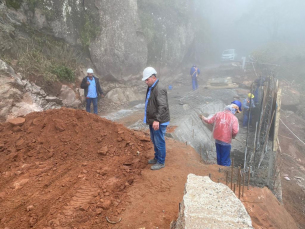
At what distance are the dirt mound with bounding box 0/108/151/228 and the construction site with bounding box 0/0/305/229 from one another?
19 mm

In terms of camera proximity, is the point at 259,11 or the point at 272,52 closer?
the point at 272,52

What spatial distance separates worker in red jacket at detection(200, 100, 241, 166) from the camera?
432 centimetres

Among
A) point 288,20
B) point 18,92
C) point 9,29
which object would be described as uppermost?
point 288,20

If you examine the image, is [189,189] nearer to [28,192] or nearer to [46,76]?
[28,192]

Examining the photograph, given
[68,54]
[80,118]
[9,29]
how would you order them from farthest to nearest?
[68,54]
[9,29]
[80,118]

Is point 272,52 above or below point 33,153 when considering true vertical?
above

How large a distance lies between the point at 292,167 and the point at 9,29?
11172mm

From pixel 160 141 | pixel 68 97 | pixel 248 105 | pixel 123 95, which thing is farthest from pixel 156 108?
pixel 123 95

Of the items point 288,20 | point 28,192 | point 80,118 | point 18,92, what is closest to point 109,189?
point 28,192

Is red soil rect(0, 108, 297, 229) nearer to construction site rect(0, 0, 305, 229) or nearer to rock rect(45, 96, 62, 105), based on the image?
construction site rect(0, 0, 305, 229)

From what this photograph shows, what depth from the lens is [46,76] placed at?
7207 millimetres

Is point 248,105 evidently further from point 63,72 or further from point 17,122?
point 17,122

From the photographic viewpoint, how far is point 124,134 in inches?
170

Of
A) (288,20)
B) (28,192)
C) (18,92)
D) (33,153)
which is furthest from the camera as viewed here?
(288,20)
